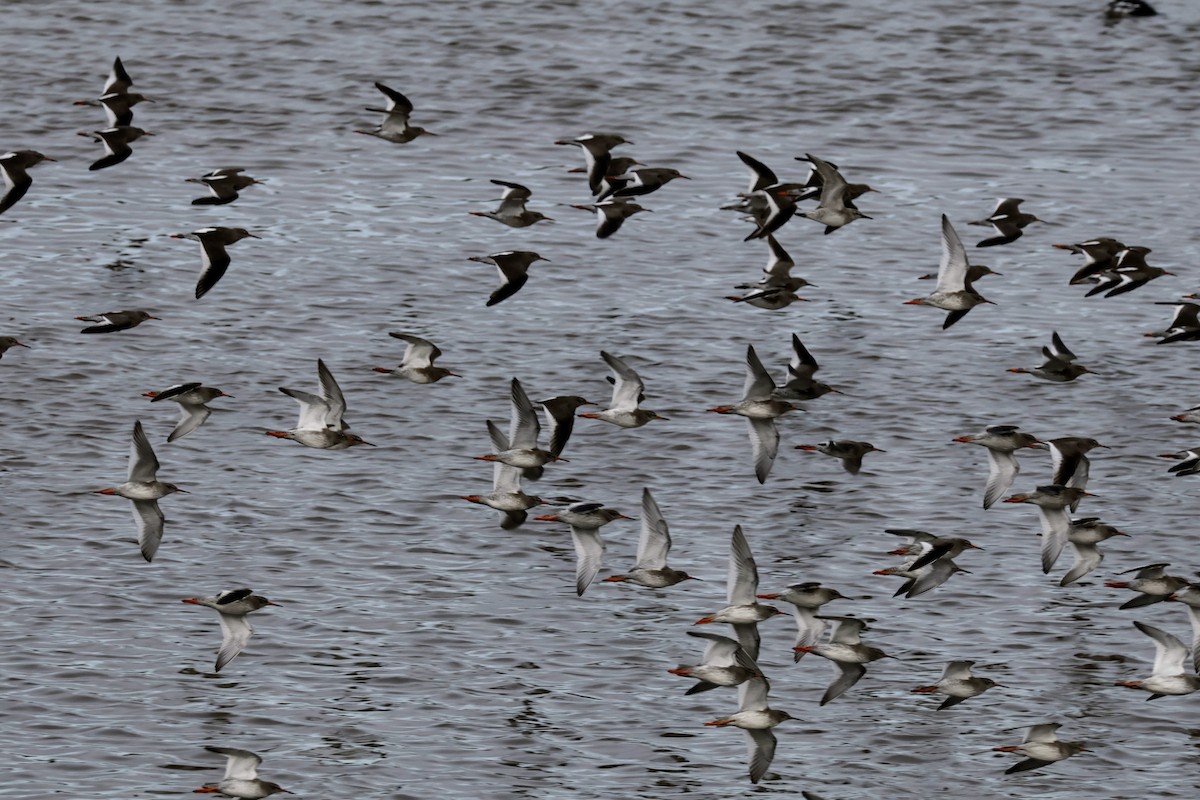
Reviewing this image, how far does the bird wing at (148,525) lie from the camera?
26328 mm

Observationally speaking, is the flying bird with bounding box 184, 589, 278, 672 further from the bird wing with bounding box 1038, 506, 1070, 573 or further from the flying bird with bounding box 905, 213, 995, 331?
the flying bird with bounding box 905, 213, 995, 331

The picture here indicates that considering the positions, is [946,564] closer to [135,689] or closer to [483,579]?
[483,579]

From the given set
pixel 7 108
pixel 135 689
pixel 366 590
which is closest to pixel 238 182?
pixel 366 590

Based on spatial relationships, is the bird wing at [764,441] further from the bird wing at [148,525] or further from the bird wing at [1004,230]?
the bird wing at [148,525]

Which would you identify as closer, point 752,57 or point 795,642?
point 795,642

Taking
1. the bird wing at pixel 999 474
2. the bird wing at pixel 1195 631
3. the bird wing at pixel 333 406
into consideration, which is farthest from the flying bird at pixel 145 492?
the bird wing at pixel 1195 631

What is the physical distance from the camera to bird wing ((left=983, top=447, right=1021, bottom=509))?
2809 cm

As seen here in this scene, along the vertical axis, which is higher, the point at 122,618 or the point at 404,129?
the point at 404,129

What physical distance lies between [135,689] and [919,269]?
22.0m

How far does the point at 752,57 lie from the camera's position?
5694 cm

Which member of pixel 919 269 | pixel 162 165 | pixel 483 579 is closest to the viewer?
pixel 483 579

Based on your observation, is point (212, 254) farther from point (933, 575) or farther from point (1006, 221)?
point (1006, 221)

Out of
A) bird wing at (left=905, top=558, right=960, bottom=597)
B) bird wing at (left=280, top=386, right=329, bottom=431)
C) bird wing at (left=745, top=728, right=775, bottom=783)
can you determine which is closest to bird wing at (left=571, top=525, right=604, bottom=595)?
bird wing at (left=280, top=386, right=329, bottom=431)

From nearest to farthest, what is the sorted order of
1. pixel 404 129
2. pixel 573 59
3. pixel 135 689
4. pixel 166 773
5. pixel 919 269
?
pixel 166 773, pixel 135 689, pixel 404 129, pixel 919 269, pixel 573 59
